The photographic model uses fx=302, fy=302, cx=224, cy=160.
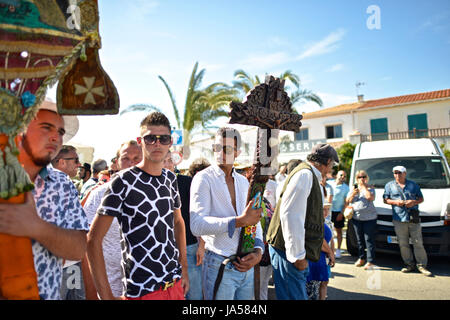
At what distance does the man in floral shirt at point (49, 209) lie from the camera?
52.1 inches

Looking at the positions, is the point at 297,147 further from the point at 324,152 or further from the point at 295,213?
the point at 295,213

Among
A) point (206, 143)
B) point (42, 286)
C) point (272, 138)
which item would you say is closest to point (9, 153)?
point (42, 286)

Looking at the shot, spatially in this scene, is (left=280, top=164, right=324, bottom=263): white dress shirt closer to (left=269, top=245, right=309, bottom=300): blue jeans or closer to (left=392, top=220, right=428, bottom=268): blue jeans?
(left=269, top=245, right=309, bottom=300): blue jeans

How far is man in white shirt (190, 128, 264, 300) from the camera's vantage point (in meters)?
→ 2.37

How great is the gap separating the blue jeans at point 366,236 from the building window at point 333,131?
23.2 metres

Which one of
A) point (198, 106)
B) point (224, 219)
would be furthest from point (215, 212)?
point (198, 106)

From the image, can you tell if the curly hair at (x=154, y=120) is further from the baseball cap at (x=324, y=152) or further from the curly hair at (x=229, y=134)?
the baseball cap at (x=324, y=152)

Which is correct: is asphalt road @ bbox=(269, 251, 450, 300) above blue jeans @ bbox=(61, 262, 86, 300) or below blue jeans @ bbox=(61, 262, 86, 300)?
below

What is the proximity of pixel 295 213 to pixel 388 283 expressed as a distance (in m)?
3.77

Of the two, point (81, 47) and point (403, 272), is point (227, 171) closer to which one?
point (81, 47)

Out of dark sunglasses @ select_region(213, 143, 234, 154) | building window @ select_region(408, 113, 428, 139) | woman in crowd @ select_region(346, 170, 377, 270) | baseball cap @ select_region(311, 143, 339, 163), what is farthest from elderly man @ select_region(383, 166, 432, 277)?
building window @ select_region(408, 113, 428, 139)

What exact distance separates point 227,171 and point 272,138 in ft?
1.78

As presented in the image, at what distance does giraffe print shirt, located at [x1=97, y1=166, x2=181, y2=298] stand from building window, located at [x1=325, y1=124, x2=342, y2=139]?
92.3 feet
